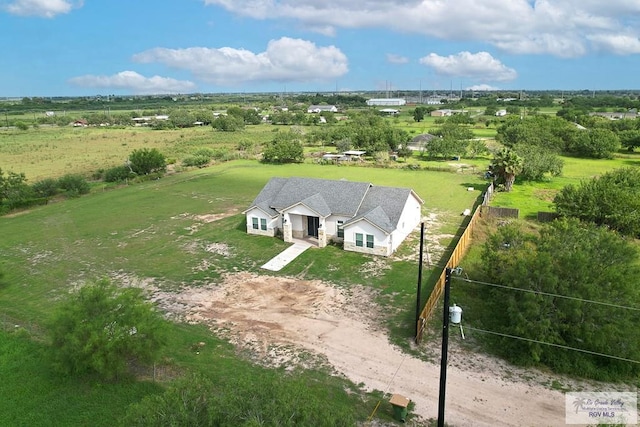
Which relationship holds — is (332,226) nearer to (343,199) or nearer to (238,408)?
(343,199)

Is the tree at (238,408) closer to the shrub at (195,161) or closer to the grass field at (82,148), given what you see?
the grass field at (82,148)

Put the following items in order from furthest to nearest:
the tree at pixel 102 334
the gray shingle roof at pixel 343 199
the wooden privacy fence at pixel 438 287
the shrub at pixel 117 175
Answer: the shrub at pixel 117 175 → the gray shingle roof at pixel 343 199 → the wooden privacy fence at pixel 438 287 → the tree at pixel 102 334

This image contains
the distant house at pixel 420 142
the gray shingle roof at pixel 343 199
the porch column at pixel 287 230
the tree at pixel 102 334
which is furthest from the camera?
the distant house at pixel 420 142

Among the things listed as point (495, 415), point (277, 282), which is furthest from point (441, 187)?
point (495, 415)

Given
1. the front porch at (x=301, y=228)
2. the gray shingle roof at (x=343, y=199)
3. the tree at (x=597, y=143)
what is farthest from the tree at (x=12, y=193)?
the tree at (x=597, y=143)

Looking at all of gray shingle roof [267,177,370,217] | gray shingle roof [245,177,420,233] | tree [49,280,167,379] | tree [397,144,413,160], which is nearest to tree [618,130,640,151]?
tree [397,144,413,160]

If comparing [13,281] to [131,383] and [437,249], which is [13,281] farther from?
[437,249]
